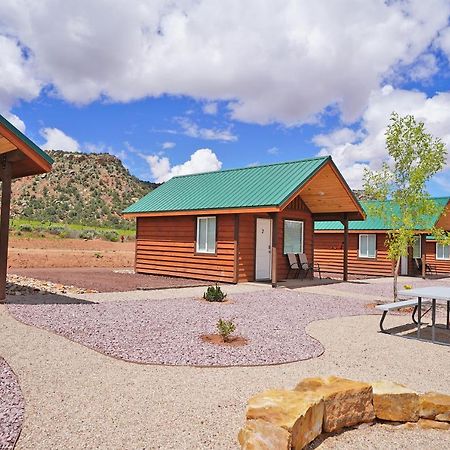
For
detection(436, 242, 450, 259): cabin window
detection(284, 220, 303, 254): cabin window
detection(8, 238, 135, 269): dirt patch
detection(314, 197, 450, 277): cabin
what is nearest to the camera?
detection(284, 220, 303, 254): cabin window

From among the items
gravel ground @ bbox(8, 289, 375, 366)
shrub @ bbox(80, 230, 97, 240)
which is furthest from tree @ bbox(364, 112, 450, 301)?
shrub @ bbox(80, 230, 97, 240)

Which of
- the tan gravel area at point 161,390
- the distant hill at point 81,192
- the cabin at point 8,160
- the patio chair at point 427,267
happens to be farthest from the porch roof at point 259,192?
the distant hill at point 81,192

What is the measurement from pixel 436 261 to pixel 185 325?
892 inches

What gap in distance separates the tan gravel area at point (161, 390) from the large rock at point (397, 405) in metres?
0.14

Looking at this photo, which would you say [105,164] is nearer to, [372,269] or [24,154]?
[372,269]

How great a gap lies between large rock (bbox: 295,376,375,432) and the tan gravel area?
112 mm

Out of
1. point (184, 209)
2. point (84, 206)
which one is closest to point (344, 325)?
point (184, 209)

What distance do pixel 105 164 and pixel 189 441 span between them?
7700 centimetres

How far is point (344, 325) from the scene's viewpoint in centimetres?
845

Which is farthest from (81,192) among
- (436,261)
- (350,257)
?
(436,261)

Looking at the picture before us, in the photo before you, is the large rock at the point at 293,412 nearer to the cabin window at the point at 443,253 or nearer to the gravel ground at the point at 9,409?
the gravel ground at the point at 9,409

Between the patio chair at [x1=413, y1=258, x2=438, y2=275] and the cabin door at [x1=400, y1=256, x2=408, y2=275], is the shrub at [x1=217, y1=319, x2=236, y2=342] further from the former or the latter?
the patio chair at [x1=413, y1=258, x2=438, y2=275]

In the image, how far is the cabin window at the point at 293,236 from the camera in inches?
682

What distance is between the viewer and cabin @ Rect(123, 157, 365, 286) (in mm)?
14930
